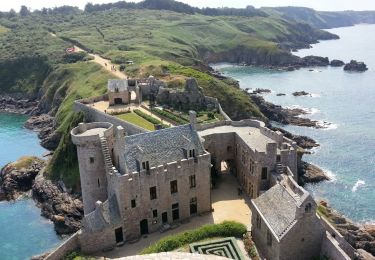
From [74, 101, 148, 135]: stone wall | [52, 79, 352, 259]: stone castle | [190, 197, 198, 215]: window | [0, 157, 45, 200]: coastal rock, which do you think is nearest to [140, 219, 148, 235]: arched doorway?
[52, 79, 352, 259]: stone castle

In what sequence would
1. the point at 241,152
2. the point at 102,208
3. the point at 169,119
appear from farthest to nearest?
the point at 169,119 < the point at 241,152 < the point at 102,208

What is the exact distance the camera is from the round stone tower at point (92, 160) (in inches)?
2218

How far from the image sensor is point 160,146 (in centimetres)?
5409

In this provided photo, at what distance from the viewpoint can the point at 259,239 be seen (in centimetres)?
4772

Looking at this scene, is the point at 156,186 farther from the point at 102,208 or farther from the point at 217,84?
the point at 217,84

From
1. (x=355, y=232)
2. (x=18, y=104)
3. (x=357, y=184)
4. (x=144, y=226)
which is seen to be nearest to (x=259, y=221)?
(x=144, y=226)

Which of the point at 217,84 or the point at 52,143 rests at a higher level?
the point at 217,84

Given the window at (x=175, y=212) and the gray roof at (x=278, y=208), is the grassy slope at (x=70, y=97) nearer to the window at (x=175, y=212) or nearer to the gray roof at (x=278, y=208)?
the window at (x=175, y=212)

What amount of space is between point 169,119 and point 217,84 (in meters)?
51.0

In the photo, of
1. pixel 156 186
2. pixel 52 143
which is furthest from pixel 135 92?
pixel 156 186

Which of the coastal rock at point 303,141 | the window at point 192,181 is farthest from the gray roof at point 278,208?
the coastal rock at point 303,141

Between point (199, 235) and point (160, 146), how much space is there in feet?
39.3

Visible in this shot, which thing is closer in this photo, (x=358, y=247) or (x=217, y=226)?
(x=217, y=226)

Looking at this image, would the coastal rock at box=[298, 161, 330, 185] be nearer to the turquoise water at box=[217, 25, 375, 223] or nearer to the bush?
the turquoise water at box=[217, 25, 375, 223]
